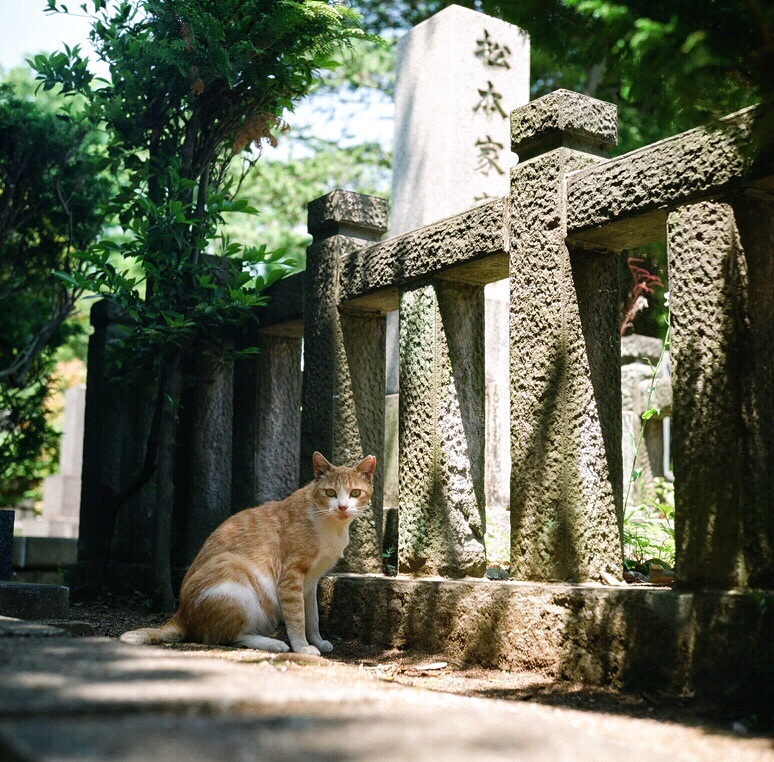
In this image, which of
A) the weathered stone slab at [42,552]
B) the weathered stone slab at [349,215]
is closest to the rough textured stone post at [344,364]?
the weathered stone slab at [349,215]

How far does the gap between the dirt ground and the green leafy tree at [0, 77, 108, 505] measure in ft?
15.1

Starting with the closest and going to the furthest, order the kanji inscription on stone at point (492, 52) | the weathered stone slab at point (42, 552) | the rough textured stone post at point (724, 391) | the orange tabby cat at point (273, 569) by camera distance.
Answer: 1. the rough textured stone post at point (724, 391)
2. the orange tabby cat at point (273, 569)
3. the kanji inscription on stone at point (492, 52)
4. the weathered stone slab at point (42, 552)

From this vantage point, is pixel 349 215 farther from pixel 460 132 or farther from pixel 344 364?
pixel 460 132

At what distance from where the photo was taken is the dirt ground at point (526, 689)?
300 centimetres

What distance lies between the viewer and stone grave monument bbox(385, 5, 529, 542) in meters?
7.77

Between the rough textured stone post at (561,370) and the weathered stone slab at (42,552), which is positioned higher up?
the rough textured stone post at (561,370)

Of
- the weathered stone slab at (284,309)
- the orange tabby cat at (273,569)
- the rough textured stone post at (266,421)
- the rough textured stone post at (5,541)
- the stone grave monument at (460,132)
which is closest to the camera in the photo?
the orange tabby cat at (273,569)

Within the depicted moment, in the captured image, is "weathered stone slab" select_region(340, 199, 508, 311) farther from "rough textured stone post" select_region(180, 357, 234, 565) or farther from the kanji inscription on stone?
the kanji inscription on stone

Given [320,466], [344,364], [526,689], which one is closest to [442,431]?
[320,466]

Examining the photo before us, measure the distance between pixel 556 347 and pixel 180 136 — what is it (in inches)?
153

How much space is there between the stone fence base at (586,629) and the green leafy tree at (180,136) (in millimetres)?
2182

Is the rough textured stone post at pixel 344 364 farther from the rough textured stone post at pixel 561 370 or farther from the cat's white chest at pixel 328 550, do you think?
the rough textured stone post at pixel 561 370

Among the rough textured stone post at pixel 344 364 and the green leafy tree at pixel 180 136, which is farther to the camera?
the green leafy tree at pixel 180 136

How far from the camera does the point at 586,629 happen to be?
3.73m
